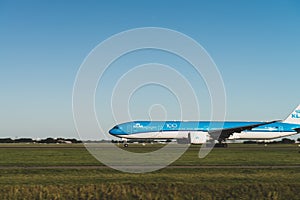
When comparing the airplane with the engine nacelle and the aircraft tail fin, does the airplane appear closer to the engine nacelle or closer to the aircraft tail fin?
the engine nacelle

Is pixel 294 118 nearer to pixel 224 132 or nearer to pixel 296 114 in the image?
pixel 296 114

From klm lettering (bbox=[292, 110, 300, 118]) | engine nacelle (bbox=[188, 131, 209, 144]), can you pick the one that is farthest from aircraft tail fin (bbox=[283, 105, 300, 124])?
engine nacelle (bbox=[188, 131, 209, 144])

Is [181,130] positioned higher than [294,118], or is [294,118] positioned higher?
[294,118]

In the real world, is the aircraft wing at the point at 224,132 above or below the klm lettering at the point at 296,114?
below

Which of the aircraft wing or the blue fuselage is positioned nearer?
the aircraft wing

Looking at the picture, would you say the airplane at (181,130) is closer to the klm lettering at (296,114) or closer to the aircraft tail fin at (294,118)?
the aircraft tail fin at (294,118)

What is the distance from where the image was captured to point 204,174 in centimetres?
3145

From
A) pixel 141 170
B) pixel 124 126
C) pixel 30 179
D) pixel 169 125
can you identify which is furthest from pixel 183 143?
pixel 30 179

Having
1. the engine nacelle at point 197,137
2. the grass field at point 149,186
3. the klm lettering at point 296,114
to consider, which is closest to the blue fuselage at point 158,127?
the engine nacelle at point 197,137

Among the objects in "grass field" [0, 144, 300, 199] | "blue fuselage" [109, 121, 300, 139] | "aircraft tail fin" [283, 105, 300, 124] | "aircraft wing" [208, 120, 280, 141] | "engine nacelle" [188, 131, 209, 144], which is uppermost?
"aircraft tail fin" [283, 105, 300, 124]

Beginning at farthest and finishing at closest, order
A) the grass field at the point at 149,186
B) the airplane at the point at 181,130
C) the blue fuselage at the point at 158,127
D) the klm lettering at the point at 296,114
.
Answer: the klm lettering at the point at 296,114
the blue fuselage at the point at 158,127
the airplane at the point at 181,130
the grass field at the point at 149,186

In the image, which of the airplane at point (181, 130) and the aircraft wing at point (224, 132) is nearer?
the aircraft wing at point (224, 132)

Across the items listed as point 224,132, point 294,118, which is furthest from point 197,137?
point 294,118

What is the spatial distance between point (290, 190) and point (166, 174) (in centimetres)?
987
